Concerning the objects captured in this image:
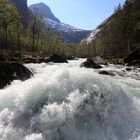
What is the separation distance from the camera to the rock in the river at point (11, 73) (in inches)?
749

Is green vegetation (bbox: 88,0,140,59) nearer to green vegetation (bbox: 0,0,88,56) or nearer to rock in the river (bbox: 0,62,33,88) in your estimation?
green vegetation (bbox: 0,0,88,56)

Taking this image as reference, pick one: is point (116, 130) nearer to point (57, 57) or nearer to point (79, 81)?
point (79, 81)

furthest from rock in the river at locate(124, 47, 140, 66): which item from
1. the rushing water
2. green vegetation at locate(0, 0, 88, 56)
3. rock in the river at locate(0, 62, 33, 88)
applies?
the rushing water

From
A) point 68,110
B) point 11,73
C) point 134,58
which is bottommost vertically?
point 134,58

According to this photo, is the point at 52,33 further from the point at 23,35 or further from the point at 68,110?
the point at 68,110

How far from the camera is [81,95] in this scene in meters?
16.2

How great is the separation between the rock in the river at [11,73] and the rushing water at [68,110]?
4.36 ft

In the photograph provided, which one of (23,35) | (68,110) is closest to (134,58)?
(68,110)

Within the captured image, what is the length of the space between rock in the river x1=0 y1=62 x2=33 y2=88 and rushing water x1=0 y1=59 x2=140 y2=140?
4.36ft

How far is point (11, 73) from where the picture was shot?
65.4ft

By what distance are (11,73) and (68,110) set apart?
6.53 meters

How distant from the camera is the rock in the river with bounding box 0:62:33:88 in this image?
19034mm

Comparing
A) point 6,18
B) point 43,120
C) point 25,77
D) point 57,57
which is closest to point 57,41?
point 6,18

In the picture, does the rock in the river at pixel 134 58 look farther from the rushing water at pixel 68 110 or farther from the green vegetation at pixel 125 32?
the rushing water at pixel 68 110
